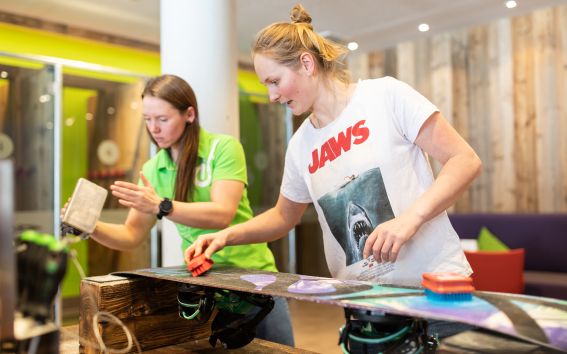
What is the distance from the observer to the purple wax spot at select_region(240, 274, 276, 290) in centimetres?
104

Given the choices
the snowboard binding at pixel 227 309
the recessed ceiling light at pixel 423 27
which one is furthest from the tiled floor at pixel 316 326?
the recessed ceiling light at pixel 423 27

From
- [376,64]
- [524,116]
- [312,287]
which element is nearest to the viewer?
[312,287]

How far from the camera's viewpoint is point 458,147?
118 cm

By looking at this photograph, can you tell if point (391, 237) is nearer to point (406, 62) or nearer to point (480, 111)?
point (480, 111)

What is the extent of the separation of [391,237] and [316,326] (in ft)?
10.9

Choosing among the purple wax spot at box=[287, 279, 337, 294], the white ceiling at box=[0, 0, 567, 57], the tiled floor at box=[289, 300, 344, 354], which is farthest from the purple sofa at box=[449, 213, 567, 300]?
the purple wax spot at box=[287, 279, 337, 294]

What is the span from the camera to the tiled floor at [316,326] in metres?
3.60

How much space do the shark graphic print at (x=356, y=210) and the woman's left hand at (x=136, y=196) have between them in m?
0.45

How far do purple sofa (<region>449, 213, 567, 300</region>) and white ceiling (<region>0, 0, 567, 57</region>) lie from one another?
1.76 metres

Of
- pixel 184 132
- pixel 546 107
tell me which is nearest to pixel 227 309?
pixel 184 132

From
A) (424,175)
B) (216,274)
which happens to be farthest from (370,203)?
(216,274)

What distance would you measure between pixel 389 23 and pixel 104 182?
2.92 m

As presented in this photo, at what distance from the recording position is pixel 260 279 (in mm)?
1104

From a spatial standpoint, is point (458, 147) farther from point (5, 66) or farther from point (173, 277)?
point (5, 66)
